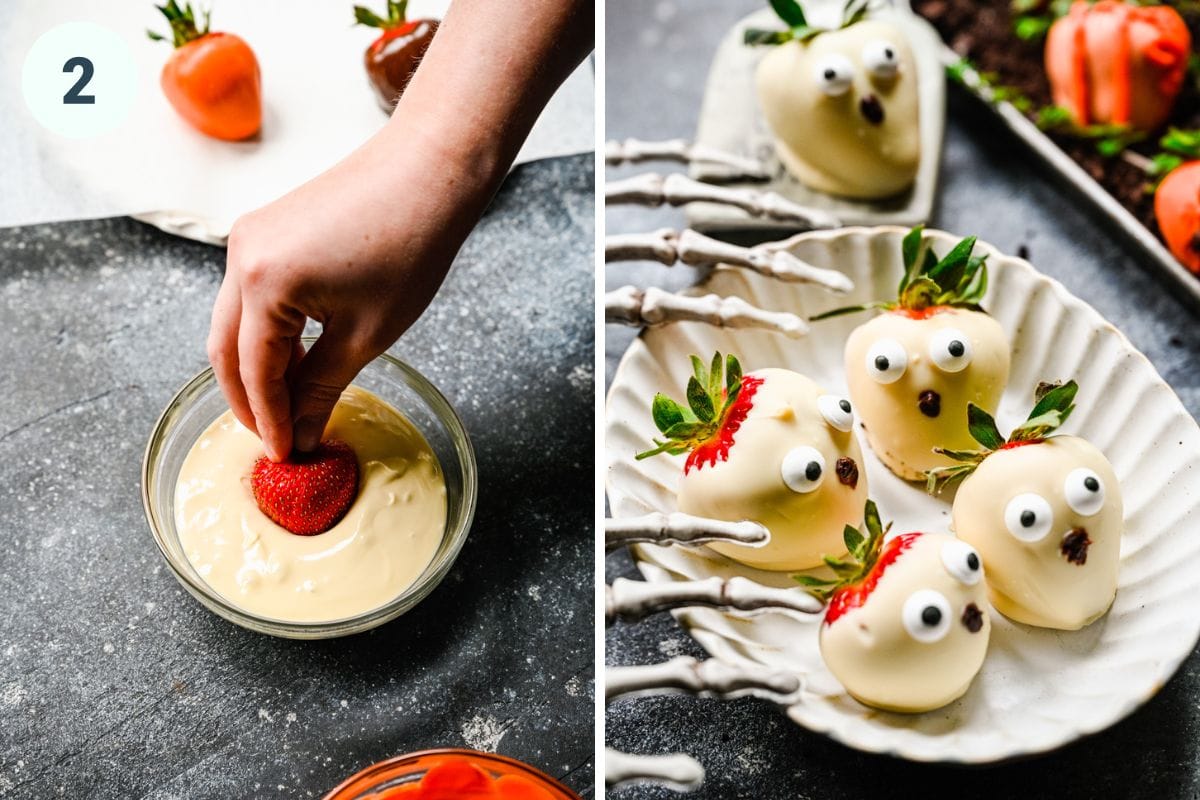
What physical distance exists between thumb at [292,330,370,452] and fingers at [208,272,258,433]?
31 mm

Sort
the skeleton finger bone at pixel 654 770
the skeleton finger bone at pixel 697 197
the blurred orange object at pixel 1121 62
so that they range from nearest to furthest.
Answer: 1. the skeleton finger bone at pixel 654 770
2. the skeleton finger bone at pixel 697 197
3. the blurred orange object at pixel 1121 62

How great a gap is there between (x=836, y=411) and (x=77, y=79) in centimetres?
62

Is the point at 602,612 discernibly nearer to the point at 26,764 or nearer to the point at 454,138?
the point at 454,138

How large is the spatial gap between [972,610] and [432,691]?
1.10 ft

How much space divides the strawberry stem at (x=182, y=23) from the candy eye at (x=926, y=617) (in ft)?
2.06

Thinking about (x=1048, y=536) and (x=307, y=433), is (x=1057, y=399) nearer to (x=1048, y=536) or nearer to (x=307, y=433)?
(x=1048, y=536)

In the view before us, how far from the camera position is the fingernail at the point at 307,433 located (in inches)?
25.9

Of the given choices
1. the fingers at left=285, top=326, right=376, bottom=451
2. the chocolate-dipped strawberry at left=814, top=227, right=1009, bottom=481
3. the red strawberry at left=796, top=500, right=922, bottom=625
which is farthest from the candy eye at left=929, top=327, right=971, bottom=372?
the fingers at left=285, top=326, right=376, bottom=451

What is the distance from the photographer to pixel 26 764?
67cm

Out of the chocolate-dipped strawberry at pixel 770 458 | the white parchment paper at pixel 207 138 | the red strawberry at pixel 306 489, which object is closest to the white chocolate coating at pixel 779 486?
the chocolate-dipped strawberry at pixel 770 458

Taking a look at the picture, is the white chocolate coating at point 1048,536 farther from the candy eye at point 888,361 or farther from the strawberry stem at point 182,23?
the strawberry stem at point 182,23

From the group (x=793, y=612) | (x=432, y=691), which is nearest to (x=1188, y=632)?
(x=793, y=612)

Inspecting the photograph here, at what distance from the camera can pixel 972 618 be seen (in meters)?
0.58

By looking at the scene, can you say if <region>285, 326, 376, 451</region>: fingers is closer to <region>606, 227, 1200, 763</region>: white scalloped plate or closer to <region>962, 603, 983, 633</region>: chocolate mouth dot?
<region>606, 227, 1200, 763</region>: white scalloped plate
